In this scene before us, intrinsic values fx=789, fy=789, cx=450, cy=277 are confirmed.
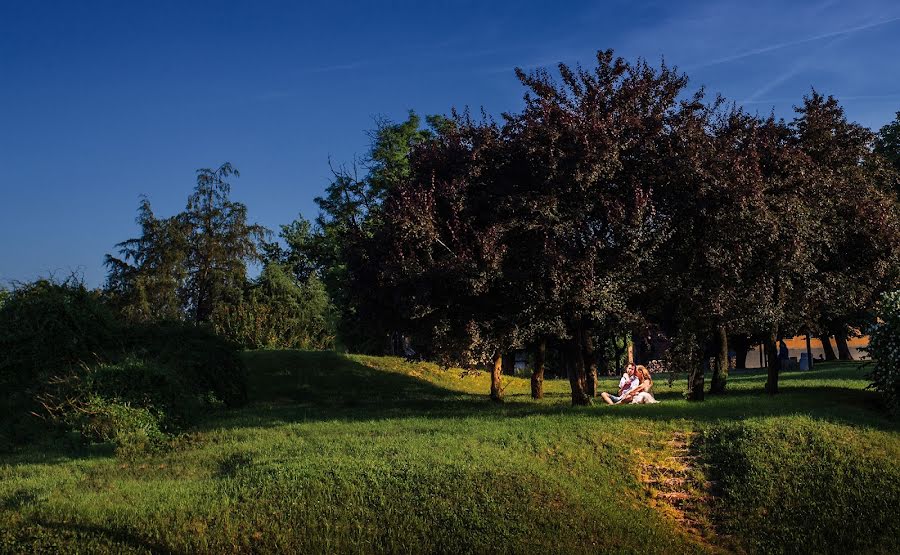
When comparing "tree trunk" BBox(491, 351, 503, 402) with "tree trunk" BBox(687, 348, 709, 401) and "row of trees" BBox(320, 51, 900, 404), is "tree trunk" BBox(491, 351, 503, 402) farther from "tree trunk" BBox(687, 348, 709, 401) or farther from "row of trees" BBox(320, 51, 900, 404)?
"tree trunk" BBox(687, 348, 709, 401)

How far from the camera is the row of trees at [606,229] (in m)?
18.0

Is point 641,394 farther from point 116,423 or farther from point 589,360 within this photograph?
point 116,423

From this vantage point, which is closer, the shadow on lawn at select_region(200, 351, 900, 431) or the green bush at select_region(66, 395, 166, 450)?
the green bush at select_region(66, 395, 166, 450)

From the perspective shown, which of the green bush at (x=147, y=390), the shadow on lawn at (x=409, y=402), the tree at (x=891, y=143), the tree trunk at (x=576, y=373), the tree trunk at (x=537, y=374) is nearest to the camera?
the shadow on lawn at (x=409, y=402)

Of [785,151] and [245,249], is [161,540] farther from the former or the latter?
[245,249]

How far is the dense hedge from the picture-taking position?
17516 mm

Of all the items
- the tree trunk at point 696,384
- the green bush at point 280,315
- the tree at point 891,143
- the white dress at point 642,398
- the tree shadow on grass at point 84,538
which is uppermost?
the tree at point 891,143

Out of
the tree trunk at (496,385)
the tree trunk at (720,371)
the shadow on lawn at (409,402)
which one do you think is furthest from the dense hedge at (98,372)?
the tree trunk at (720,371)

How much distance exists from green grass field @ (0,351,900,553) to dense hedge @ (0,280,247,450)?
1.04m

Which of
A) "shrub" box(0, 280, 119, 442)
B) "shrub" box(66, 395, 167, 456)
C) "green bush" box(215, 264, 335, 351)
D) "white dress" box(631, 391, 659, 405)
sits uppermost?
"green bush" box(215, 264, 335, 351)

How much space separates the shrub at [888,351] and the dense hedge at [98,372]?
15936 millimetres

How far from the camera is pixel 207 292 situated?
4762 cm

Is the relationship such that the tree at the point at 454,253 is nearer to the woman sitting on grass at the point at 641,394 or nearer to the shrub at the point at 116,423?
the woman sitting on grass at the point at 641,394

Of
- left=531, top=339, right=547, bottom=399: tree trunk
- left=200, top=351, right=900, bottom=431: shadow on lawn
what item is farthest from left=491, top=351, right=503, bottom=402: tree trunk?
left=531, top=339, right=547, bottom=399: tree trunk
